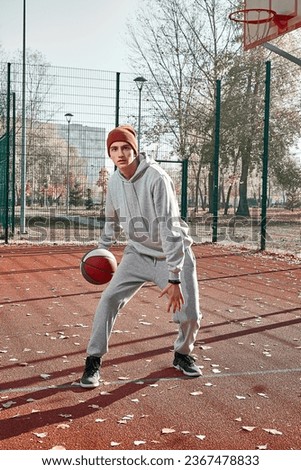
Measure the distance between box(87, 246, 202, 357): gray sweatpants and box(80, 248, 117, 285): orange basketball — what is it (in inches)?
10.9

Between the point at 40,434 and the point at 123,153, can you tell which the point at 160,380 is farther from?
the point at 123,153

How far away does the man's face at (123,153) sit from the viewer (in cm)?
376

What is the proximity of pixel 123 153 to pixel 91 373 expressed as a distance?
54.9 inches

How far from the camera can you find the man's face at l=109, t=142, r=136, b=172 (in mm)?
3758

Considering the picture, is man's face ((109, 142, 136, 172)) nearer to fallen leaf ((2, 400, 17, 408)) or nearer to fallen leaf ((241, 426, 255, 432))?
fallen leaf ((2, 400, 17, 408))

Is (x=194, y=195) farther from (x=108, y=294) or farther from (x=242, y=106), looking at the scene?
(x=108, y=294)

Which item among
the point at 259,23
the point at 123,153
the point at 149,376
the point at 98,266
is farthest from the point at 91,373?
the point at 259,23

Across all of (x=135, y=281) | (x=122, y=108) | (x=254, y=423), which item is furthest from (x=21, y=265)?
(x=254, y=423)

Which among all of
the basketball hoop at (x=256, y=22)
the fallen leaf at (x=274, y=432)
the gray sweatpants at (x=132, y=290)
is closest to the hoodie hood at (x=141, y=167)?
the gray sweatpants at (x=132, y=290)

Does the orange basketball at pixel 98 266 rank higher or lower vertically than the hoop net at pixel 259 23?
lower

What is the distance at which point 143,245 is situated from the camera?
3988 millimetres

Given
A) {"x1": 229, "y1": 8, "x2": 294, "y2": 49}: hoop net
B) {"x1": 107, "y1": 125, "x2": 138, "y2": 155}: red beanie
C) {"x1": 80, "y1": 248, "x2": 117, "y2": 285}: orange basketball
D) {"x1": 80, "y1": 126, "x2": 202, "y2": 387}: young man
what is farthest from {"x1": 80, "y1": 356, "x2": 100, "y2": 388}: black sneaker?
{"x1": 229, "y1": 8, "x2": 294, "y2": 49}: hoop net

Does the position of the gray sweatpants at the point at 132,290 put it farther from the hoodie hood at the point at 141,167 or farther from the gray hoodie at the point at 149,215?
the hoodie hood at the point at 141,167
